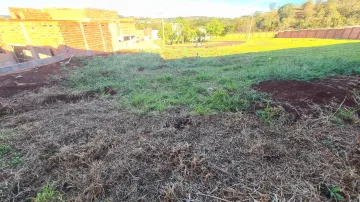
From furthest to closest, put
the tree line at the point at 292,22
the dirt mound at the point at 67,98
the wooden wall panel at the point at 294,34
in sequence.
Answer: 1. the wooden wall panel at the point at 294,34
2. the tree line at the point at 292,22
3. the dirt mound at the point at 67,98

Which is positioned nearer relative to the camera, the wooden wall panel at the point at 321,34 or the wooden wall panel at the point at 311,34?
the wooden wall panel at the point at 321,34

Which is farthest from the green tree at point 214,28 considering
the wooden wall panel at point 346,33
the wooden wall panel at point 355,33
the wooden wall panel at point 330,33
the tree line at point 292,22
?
the wooden wall panel at point 355,33

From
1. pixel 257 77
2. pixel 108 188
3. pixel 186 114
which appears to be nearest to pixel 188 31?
pixel 257 77

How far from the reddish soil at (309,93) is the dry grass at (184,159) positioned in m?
0.46

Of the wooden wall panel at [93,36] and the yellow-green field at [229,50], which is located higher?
the wooden wall panel at [93,36]

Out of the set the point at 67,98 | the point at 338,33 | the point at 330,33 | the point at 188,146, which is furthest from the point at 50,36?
the point at 330,33

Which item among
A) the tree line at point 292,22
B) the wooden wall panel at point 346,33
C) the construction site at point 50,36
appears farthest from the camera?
the tree line at point 292,22

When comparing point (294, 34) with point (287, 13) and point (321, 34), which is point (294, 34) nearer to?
point (321, 34)

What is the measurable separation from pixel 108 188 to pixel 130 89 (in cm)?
321

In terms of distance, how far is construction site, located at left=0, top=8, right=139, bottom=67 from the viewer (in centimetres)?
874

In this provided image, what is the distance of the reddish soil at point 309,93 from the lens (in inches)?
104

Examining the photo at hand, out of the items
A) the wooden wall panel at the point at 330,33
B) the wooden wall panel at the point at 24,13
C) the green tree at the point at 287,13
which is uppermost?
the green tree at the point at 287,13

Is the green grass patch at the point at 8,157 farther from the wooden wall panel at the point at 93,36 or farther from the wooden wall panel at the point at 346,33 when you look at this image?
the wooden wall panel at the point at 346,33

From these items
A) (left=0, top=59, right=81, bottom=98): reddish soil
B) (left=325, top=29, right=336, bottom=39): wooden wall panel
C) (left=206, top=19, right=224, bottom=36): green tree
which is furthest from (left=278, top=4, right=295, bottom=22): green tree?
(left=0, top=59, right=81, bottom=98): reddish soil
